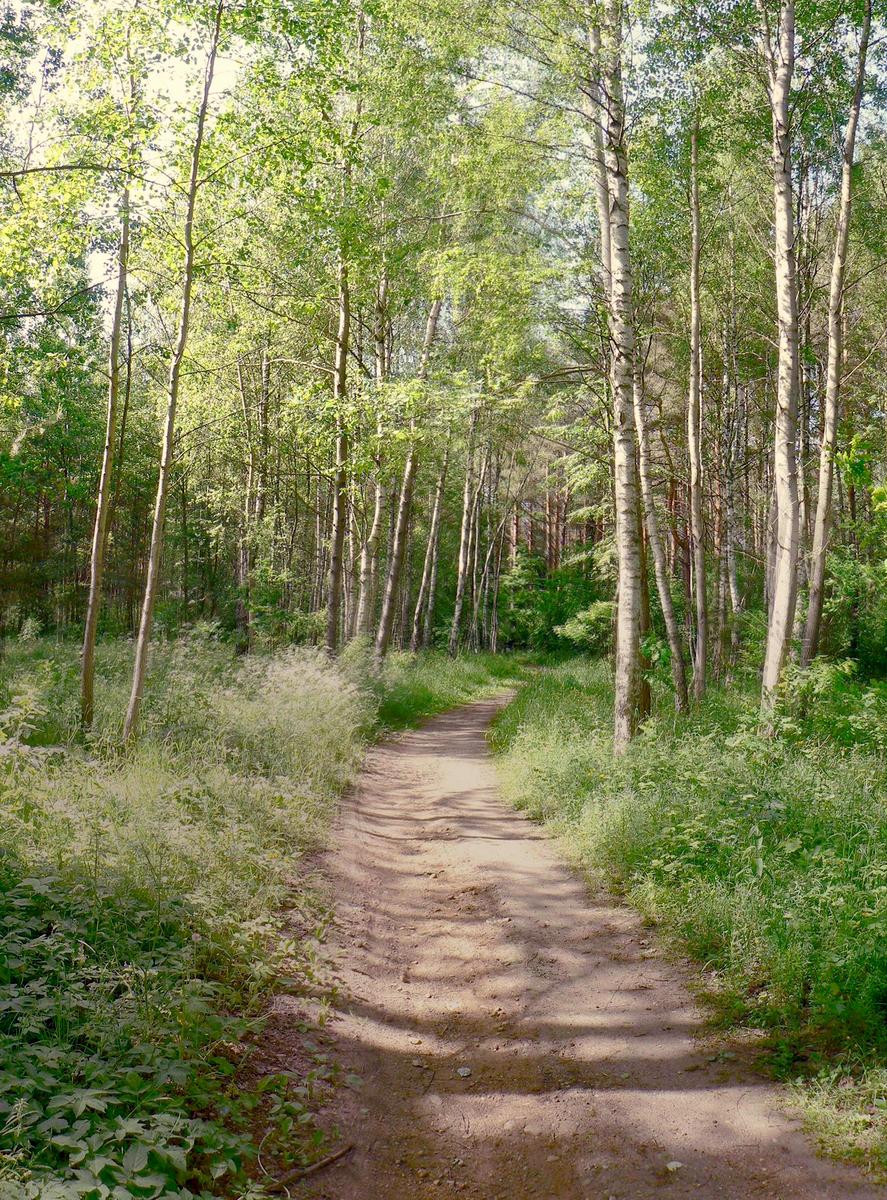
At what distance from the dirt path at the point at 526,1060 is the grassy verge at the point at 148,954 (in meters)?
0.41

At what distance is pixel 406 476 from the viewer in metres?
17.9

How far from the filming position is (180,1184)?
288cm

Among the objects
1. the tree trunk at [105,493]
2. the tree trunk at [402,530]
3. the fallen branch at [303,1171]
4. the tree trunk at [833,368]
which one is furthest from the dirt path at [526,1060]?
the tree trunk at [402,530]

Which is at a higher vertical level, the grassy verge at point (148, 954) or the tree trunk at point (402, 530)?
the tree trunk at point (402, 530)

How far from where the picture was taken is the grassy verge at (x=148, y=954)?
2852mm

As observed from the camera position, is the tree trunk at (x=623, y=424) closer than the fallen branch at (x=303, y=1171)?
No

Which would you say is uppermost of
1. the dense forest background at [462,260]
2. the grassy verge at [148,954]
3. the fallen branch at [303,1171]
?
the dense forest background at [462,260]

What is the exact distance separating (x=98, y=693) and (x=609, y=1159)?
32.9 ft

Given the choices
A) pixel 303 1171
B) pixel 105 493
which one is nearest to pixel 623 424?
pixel 105 493

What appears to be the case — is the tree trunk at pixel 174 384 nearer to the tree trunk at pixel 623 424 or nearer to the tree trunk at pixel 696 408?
the tree trunk at pixel 623 424

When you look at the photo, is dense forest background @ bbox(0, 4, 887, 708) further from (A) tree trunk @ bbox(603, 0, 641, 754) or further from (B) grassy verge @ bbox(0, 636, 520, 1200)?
(B) grassy verge @ bbox(0, 636, 520, 1200)

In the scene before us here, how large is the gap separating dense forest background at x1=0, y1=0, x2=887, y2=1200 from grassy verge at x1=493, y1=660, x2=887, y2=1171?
0.11 feet

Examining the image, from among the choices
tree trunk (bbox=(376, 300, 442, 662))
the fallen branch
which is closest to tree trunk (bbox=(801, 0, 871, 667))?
tree trunk (bbox=(376, 300, 442, 662))

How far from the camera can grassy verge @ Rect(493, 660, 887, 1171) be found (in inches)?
150
